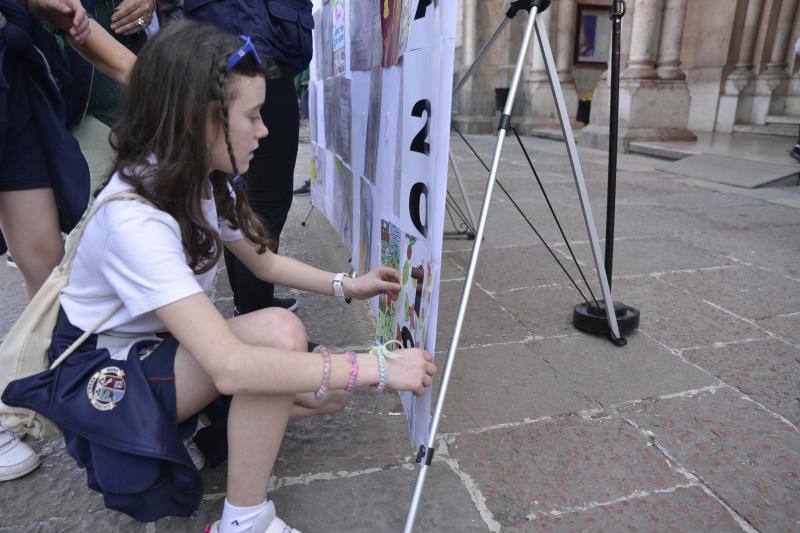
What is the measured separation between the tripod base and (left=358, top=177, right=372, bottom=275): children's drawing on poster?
880mm

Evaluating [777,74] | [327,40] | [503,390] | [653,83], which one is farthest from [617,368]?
[777,74]

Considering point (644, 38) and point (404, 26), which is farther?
point (644, 38)

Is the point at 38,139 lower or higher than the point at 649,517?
higher

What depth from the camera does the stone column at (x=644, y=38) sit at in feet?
25.2

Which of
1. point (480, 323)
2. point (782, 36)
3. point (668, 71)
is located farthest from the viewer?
point (782, 36)

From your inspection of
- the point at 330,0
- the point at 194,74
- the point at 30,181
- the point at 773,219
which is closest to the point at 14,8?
the point at 30,181

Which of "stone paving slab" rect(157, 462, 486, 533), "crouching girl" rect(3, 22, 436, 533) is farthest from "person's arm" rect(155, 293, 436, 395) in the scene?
"stone paving slab" rect(157, 462, 486, 533)

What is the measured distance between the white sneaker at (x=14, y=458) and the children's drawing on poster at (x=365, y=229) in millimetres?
1205

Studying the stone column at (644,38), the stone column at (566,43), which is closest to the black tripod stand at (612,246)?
the stone column at (644,38)

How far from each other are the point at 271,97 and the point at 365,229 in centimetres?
61

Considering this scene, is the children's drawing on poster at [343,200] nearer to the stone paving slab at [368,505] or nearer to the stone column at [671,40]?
the stone paving slab at [368,505]

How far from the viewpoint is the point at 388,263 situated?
178cm

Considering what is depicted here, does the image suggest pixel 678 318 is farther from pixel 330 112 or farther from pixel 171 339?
pixel 171 339

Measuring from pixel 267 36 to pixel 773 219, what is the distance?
382 cm
